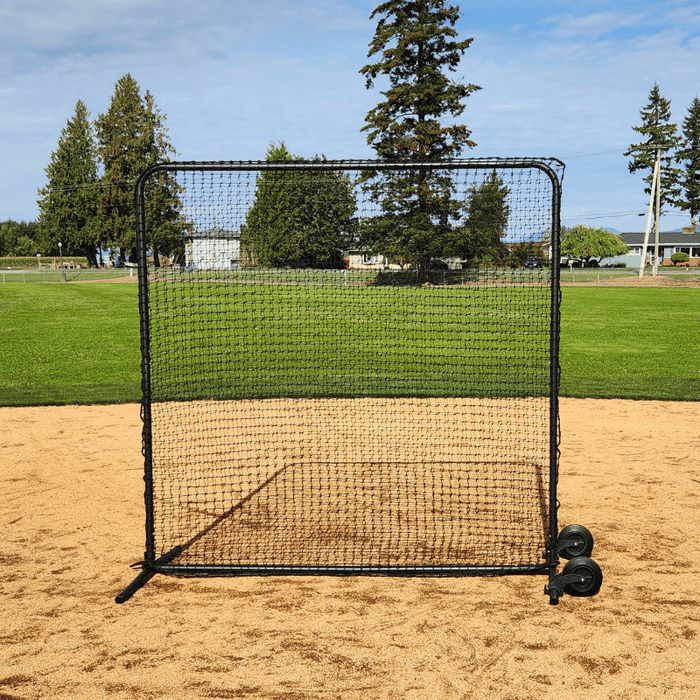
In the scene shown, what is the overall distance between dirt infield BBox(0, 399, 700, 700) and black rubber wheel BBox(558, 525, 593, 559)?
20 cm

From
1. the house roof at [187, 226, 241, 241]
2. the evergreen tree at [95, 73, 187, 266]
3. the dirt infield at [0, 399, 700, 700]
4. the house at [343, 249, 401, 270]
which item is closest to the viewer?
the dirt infield at [0, 399, 700, 700]

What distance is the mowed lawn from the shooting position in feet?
35.3

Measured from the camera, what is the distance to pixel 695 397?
10742 mm

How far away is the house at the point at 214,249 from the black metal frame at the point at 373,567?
0.78 metres

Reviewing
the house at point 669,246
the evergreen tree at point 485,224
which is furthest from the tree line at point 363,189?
the house at point 669,246

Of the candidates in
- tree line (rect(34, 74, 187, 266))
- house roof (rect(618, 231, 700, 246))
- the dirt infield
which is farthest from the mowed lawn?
house roof (rect(618, 231, 700, 246))

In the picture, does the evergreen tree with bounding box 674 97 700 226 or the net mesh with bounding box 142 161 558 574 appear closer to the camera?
the net mesh with bounding box 142 161 558 574

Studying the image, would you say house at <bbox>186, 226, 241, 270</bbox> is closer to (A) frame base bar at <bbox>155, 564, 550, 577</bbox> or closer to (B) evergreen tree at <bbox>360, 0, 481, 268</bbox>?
(A) frame base bar at <bbox>155, 564, 550, 577</bbox>

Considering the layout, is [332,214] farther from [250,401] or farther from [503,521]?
[250,401]

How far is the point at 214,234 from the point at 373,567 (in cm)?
283

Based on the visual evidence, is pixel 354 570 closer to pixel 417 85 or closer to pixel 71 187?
pixel 417 85

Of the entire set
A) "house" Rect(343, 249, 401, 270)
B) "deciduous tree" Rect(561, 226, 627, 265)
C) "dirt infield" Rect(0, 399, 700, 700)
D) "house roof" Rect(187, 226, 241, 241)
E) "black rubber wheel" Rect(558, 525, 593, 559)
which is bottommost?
"dirt infield" Rect(0, 399, 700, 700)

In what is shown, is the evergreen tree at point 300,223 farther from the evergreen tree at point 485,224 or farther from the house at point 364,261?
the evergreen tree at point 485,224

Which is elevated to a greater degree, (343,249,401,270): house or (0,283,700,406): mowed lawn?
(343,249,401,270): house
